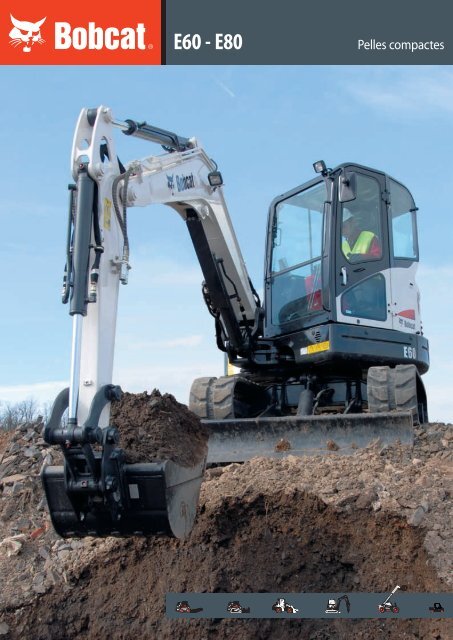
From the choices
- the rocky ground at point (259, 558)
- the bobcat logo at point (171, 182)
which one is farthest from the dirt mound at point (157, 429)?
the bobcat logo at point (171, 182)

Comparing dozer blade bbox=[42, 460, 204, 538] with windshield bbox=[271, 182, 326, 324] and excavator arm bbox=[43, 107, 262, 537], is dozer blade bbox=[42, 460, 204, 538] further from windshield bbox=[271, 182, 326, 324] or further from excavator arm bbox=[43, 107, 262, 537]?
windshield bbox=[271, 182, 326, 324]

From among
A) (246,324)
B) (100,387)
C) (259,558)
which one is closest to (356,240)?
(246,324)

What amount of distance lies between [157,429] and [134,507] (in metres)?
0.67

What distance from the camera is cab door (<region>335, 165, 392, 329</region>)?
7910 millimetres

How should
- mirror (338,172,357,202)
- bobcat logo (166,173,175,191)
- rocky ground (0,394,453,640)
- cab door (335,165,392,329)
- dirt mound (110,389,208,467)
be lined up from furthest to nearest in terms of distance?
cab door (335,165,392,329) < mirror (338,172,357,202) < bobcat logo (166,173,175,191) < rocky ground (0,394,453,640) < dirt mound (110,389,208,467)

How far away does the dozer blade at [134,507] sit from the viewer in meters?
4.25

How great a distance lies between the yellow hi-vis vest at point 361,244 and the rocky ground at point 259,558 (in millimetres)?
2585

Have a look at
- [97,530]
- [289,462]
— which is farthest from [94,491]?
[289,462]

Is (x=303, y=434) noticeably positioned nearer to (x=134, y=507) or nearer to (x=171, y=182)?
(x=171, y=182)

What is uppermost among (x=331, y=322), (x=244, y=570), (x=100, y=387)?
(x=331, y=322)

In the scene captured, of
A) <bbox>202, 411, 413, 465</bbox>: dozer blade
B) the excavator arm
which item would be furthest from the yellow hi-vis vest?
the excavator arm

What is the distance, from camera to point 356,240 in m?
8.16

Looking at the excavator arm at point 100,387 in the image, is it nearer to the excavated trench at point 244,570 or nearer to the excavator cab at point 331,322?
the excavated trench at point 244,570

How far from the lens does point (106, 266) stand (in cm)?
481
